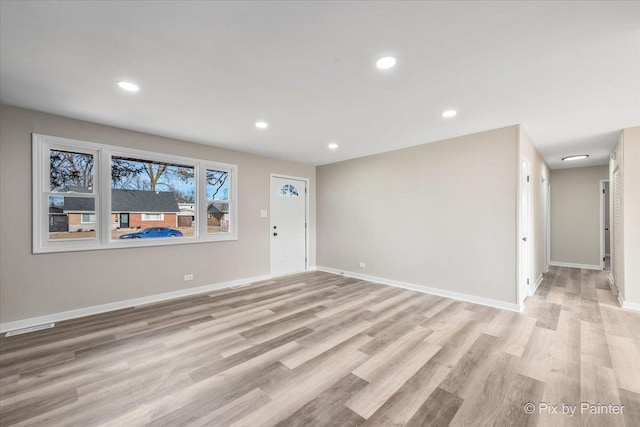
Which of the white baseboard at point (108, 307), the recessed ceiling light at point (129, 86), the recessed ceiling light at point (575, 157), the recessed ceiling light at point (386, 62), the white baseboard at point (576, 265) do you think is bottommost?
the white baseboard at point (576, 265)

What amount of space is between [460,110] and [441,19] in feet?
5.48

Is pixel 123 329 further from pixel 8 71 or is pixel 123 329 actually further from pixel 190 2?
pixel 190 2

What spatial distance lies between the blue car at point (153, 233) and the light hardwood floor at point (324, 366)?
103 cm

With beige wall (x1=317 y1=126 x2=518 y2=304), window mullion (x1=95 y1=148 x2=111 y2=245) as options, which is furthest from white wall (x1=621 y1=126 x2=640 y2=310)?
window mullion (x1=95 y1=148 x2=111 y2=245)

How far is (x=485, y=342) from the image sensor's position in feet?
8.81

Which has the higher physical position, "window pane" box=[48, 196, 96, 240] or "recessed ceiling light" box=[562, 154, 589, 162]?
"recessed ceiling light" box=[562, 154, 589, 162]

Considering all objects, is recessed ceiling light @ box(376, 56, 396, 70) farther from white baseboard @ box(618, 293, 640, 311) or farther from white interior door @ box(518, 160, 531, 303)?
white baseboard @ box(618, 293, 640, 311)

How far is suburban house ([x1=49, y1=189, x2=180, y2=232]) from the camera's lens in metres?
3.33

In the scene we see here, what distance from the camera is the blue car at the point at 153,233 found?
12.6 ft

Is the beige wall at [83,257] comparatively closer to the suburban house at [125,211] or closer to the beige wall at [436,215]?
the suburban house at [125,211]

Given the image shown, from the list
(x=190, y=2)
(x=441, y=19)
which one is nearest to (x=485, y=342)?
Answer: (x=441, y=19)

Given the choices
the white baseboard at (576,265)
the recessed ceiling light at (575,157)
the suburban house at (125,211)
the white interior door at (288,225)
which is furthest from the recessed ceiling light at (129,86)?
the white baseboard at (576,265)

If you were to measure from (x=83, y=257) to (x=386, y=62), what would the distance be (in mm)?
4248

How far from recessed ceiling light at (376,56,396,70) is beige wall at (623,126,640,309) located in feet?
12.8
